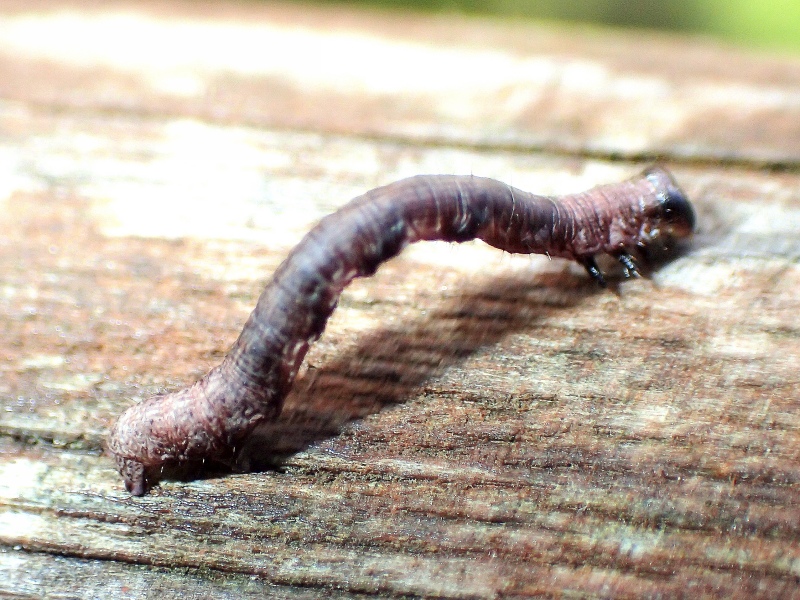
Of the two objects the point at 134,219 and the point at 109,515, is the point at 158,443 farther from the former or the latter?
the point at 134,219

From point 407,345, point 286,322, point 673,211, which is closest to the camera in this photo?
point 286,322

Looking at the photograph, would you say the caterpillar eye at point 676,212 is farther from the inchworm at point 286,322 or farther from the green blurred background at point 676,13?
the green blurred background at point 676,13

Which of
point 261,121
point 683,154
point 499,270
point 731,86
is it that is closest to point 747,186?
point 683,154

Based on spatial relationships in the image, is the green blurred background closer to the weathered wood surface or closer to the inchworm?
the weathered wood surface

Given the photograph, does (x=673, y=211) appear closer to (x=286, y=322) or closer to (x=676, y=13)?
(x=286, y=322)

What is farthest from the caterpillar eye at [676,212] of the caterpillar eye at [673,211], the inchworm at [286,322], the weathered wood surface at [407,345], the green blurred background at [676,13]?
the green blurred background at [676,13]

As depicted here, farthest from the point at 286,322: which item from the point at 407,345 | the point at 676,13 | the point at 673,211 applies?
the point at 676,13
